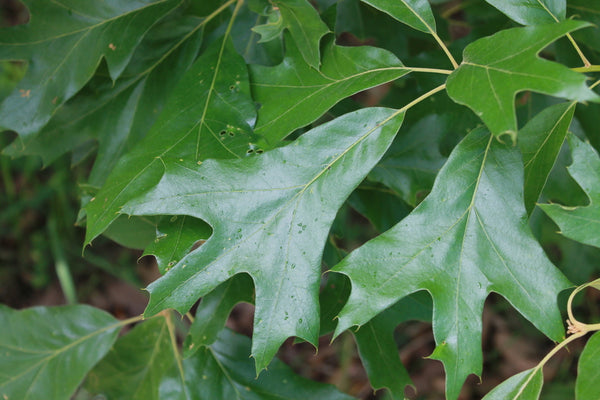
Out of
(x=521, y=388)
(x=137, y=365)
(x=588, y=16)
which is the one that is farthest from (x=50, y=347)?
(x=588, y=16)

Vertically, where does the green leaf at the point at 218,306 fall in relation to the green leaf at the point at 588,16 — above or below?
below

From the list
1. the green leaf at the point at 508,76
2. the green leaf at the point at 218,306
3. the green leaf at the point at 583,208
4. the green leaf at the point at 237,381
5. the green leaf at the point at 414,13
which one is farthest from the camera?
the green leaf at the point at 237,381

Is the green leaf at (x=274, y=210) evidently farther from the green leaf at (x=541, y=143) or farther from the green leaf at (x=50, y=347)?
the green leaf at (x=50, y=347)

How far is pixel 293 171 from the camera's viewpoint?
0.78 m

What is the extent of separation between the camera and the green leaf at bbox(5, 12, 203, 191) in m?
1.04

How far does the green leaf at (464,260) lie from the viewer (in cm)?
74

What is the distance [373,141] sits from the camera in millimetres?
786

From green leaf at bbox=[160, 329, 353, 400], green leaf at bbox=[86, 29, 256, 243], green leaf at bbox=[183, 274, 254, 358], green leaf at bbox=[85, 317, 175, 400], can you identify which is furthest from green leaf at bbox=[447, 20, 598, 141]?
green leaf at bbox=[85, 317, 175, 400]

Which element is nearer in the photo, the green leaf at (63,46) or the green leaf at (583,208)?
the green leaf at (583,208)

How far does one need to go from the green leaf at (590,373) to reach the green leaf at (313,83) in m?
0.43

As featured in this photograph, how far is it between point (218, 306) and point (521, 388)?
1.57 ft

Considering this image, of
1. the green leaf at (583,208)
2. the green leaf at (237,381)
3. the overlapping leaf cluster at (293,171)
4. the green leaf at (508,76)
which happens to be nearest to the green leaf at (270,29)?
the overlapping leaf cluster at (293,171)

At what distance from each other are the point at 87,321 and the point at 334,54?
731mm

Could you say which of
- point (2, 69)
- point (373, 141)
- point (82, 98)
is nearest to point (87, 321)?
point (82, 98)
